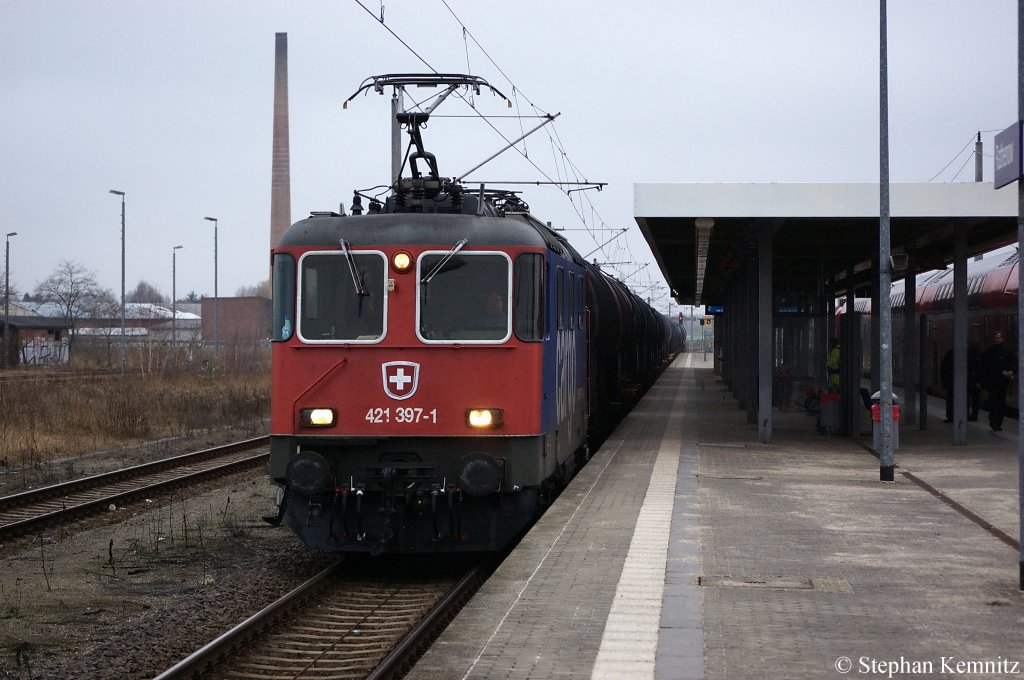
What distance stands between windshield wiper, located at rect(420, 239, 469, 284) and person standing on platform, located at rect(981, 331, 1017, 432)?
13.4m

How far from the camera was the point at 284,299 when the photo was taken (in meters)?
9.61

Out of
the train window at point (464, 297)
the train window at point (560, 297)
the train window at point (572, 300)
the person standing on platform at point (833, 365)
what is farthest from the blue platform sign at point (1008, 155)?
the person standing on platform at point (833, 365)

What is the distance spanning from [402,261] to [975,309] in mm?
19339

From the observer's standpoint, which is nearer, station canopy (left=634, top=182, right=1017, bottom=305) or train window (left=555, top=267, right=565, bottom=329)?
train window (left=555, top=267, right=565, bottom=329)

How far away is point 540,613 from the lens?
22.4 ft

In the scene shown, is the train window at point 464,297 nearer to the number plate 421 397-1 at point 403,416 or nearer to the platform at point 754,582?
the number plate 421 397-1 at point 403,416

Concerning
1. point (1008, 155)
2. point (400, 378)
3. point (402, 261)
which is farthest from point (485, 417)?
point (1008, 155)

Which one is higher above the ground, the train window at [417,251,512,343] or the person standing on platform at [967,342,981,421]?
the train window at [417,251,512,343]

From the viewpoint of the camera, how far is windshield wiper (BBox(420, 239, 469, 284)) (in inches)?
376

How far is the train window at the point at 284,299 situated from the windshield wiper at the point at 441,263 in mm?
1095

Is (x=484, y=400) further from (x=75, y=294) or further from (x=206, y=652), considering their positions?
(x=75, y=294)

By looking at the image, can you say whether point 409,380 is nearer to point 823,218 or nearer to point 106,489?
point 106,489

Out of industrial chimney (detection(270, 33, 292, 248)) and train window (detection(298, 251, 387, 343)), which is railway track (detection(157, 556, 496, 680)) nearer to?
train window (detection(298, 251, 387, 343))

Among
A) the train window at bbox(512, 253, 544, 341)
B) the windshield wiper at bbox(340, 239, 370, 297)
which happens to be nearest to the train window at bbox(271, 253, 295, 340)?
the windshield wiper at bbox(340, 239, 370, 297)
